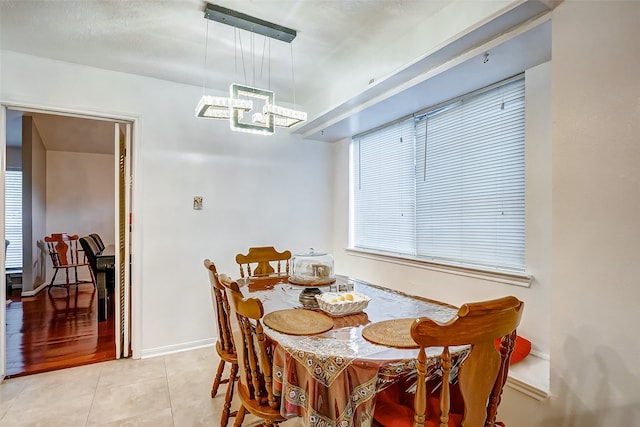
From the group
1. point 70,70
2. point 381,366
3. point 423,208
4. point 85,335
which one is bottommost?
point 85,335

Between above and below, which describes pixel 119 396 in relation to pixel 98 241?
below

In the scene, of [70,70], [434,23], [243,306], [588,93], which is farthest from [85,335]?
[588,93]

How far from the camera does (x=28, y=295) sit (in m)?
5.17

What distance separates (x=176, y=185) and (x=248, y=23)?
1649 mm

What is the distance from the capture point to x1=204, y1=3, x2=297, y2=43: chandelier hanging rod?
2062 mm

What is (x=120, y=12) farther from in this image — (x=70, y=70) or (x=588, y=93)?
(x=588, y=93)

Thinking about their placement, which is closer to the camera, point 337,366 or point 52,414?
point 337,366

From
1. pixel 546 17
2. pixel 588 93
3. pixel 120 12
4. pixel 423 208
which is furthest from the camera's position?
pixel 423 208

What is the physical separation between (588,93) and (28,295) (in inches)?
278

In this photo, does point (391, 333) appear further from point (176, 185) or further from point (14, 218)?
point (14, 218)

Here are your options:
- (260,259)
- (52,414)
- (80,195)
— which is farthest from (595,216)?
(80,195)

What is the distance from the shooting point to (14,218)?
5402 millimetres

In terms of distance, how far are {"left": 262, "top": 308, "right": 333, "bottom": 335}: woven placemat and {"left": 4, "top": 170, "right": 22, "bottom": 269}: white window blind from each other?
5927 mm

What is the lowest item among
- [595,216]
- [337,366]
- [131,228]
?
[337,366]
